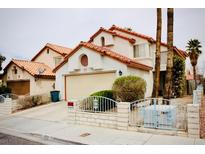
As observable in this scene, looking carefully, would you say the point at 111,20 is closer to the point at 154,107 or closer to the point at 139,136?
the point at 154,107

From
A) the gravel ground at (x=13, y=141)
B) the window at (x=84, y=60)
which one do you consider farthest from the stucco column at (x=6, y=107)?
the window at (x=84, y=60)

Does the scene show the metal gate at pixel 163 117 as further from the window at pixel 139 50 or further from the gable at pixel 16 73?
the gable at pixel 16 73

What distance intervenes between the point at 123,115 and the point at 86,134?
1.31 metres

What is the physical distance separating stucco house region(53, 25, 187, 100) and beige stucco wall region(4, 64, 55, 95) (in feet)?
10.6

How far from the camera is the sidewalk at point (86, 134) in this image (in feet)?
18.1

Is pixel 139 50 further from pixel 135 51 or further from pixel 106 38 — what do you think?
pixel 106 38

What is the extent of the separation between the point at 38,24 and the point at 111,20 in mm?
3241

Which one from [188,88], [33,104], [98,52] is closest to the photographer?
[98,52]

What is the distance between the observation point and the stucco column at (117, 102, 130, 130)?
6.62 metres

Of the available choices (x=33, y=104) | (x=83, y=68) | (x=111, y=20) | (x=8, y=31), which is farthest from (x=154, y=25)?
(x=33, y=104)

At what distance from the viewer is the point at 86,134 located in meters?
6.43

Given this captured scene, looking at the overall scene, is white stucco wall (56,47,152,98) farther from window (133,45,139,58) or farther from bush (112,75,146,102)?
window (133,45,139,58)

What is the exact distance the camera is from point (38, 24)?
30.3 feet
